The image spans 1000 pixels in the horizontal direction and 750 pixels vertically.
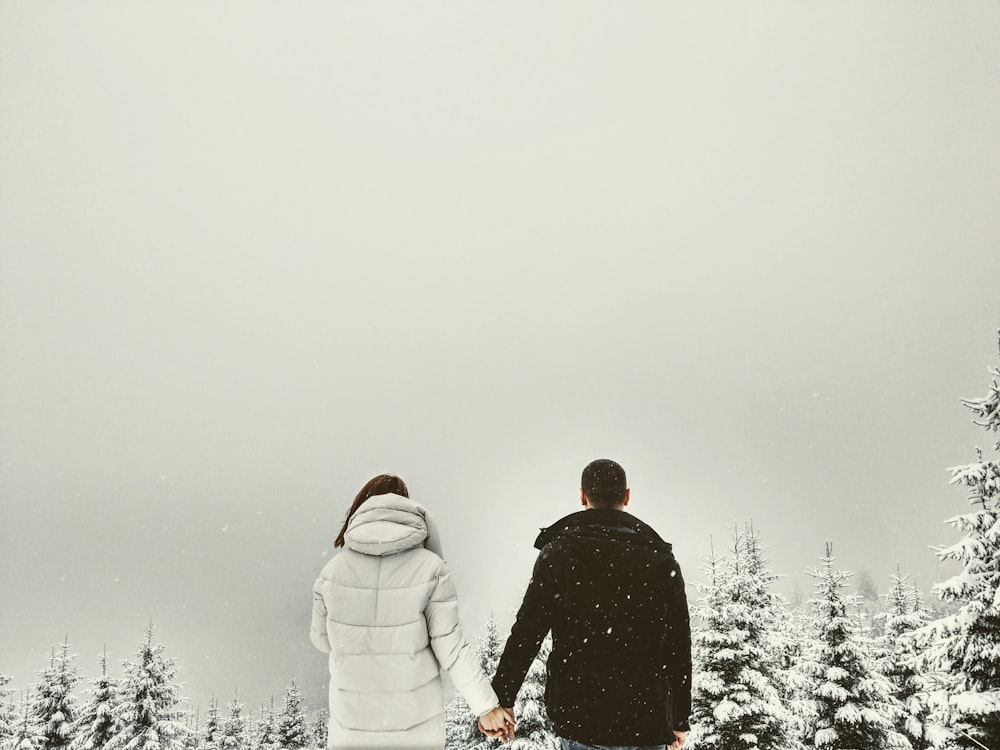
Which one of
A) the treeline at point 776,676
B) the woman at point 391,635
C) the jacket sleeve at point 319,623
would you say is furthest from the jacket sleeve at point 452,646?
the treeline at point 776,676

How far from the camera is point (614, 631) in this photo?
172 inches

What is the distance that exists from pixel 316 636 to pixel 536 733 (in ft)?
64.9

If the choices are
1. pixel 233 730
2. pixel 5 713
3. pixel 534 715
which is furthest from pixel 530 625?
pixel 233 730

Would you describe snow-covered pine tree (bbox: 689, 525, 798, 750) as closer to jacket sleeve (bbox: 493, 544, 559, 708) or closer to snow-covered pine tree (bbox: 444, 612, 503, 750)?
snow-covered pine tree (bbox: 444, 612, 503, 750)

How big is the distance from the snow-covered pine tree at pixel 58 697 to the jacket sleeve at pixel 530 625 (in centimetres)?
3047

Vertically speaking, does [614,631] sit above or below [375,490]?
below

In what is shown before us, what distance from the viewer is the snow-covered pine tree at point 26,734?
86.9 feet

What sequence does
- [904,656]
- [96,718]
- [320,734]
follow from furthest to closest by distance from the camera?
[320,734] < [96,718] < [904,656]

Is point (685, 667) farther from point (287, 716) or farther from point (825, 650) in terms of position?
point (287, 716)

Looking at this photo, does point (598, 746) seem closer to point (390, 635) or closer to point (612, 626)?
point (612, 626)

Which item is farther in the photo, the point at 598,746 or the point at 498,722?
the point at 498,722

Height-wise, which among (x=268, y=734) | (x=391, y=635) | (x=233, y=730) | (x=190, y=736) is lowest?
(x=233, y=730)

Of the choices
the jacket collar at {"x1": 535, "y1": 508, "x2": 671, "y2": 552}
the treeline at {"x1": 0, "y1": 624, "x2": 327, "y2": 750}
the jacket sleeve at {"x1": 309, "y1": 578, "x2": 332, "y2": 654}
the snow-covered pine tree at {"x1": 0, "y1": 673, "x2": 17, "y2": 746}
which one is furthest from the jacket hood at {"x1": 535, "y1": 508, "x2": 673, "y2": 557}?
the snow-covered pine tree at {"x1": 0, "y1": 673, "x2": 17, "y2": 746}

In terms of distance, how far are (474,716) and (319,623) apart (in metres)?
25.1
